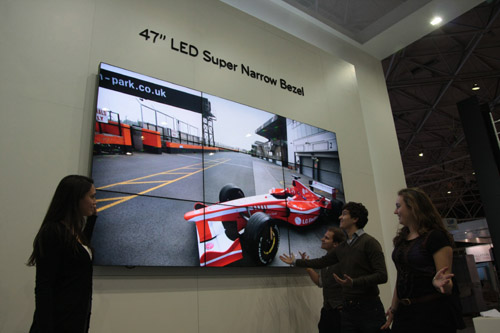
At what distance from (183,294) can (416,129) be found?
43.0 feet

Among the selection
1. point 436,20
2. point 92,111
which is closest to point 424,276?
point 92,111

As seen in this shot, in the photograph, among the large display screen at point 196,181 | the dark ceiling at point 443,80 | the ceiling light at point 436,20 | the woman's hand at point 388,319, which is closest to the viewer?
the woman's hand at point 388,319

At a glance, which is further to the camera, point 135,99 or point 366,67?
point 366,67

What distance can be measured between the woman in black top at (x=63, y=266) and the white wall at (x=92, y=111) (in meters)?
0.97

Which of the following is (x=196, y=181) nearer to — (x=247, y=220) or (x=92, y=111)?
(x=247, y=220)

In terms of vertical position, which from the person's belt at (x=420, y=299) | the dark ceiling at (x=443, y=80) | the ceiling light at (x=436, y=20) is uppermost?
the dark ceiling at (x=443, y=80)

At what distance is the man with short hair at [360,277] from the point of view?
2.29 m

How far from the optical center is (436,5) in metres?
5.66

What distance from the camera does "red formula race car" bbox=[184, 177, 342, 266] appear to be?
3.09m

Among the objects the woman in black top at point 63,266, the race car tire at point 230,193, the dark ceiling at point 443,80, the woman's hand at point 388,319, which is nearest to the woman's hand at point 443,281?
the woman's hand at point 388,319

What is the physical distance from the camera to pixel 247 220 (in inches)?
135

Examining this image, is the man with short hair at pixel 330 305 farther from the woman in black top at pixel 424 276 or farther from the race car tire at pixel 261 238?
the woman in black top at pixel 424 276

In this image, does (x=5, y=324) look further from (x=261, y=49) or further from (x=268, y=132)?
(x=261, y=49)

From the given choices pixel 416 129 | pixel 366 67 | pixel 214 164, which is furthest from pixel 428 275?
pixel 416 129
